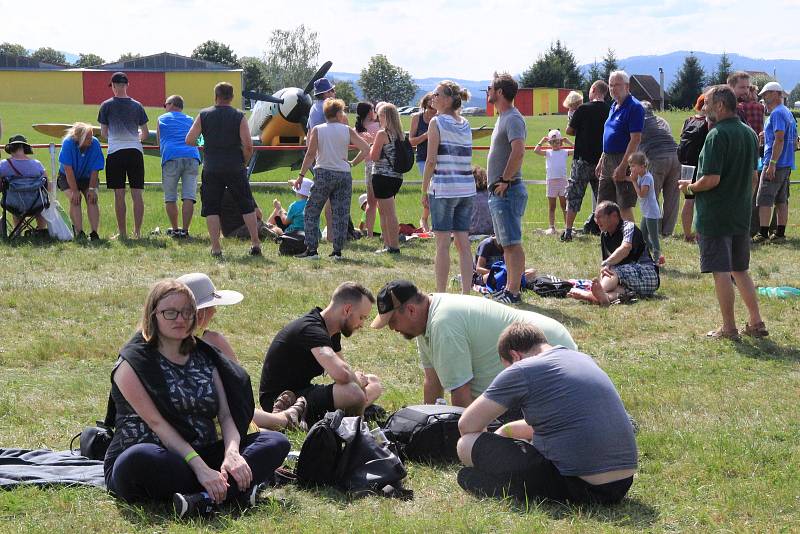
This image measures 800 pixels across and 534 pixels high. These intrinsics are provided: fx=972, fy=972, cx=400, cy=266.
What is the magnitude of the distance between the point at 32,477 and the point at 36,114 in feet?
171

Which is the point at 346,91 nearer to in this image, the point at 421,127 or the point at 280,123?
the point at 280,123

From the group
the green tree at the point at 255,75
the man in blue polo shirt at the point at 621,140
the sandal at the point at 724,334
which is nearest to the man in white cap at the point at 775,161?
the man in blue polo shirt at the point at 621,140

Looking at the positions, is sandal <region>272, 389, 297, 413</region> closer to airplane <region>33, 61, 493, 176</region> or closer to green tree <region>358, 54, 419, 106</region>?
airplane <region>33, 61, 493, 176</region>

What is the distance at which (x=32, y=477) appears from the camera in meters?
4.35

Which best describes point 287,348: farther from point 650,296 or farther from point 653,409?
point 650,296

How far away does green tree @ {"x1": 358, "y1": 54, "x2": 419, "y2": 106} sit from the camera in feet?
409

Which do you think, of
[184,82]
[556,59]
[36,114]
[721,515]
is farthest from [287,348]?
[556,59]

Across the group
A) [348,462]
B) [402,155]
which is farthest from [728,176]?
[402,155]

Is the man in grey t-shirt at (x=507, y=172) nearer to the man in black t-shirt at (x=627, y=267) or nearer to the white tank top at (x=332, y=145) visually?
the man in black t-shirt at (x=627, y=267)

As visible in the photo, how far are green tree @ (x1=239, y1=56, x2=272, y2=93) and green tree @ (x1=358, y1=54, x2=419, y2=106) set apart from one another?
18.4m

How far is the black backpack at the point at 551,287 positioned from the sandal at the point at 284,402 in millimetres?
4016

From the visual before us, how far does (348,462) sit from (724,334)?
12.6 feet

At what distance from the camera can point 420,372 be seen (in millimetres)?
6496

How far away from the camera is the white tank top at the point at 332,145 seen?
10336 millimetres
